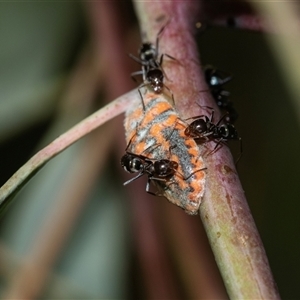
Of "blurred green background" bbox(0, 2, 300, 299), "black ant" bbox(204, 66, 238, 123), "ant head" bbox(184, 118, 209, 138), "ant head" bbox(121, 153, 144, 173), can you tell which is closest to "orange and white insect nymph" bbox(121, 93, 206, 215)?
"ant head" bbox(184, 118, 209, 138)

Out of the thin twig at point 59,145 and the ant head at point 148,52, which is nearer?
the thin twig at point 59,145

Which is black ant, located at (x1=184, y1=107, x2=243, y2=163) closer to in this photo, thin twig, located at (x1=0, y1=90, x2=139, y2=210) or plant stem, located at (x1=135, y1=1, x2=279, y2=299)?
plant stem, located at (x1=135, y1=1, x2=279, y2=299)

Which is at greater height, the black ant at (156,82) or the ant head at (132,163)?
the black ant at (156,82)

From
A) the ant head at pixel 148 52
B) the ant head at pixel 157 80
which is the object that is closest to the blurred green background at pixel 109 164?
the ant head at pixel 148 52

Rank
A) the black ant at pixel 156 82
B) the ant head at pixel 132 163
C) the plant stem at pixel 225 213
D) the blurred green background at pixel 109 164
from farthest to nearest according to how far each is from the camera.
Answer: the blurred green background at pixel 109 164 → the ant head at pixel 132 163 → the black ant at pixel 156 82 → the plant stem at pixel 225 213

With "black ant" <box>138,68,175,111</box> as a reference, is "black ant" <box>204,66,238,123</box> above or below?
below

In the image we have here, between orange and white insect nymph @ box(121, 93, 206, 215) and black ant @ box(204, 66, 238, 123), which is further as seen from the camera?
black ant @ box(204, 66, 238, 123)

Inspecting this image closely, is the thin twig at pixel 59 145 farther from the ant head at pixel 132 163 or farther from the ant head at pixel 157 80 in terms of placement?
the ant head at pixel 132 163

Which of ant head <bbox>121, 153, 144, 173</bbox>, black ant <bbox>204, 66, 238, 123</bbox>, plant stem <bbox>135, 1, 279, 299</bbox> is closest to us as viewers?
plant stem <bbox>135, 1, 279, 299</bbox>
